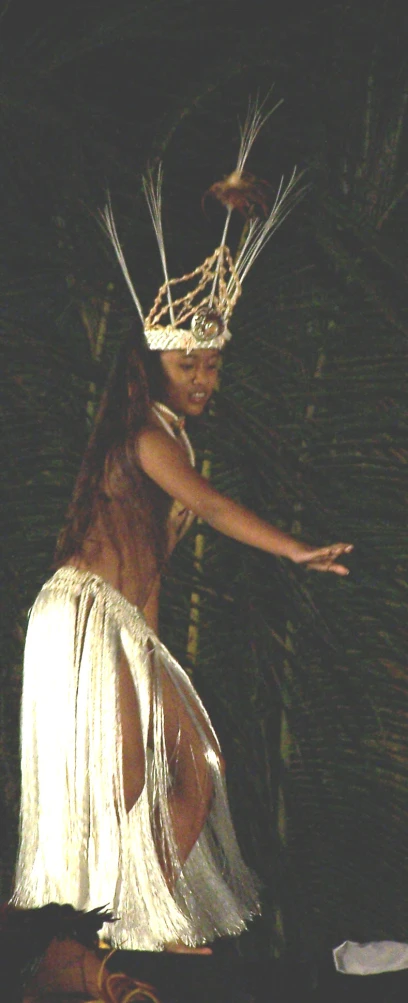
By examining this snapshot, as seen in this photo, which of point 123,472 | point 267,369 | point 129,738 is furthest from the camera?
point 267,369

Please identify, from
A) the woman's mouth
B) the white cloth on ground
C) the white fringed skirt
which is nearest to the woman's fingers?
the white fringed skirt

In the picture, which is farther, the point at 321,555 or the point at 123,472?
the point at 123,472

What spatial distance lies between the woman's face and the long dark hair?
17 mm

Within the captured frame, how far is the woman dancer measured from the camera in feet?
8.45

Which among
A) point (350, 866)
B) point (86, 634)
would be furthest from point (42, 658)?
point (350, 866)

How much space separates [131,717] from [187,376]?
649mm

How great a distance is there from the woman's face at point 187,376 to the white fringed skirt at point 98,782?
1.28ft

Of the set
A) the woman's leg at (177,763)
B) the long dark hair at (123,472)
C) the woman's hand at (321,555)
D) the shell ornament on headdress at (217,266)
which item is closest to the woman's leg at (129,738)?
the woman's leg at (177,763)

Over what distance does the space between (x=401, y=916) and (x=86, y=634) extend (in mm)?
912

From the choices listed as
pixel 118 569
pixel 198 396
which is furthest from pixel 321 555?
pixel 198 396

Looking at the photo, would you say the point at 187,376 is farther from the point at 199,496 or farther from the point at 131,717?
the point at 131,717

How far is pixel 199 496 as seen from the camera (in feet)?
8.63

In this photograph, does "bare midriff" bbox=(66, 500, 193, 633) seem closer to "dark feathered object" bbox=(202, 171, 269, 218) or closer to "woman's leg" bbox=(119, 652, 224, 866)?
"woman's leg" bbox=(119, 652, 224, 866)

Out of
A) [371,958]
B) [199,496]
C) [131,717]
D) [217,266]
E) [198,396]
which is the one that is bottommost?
[371,958]
